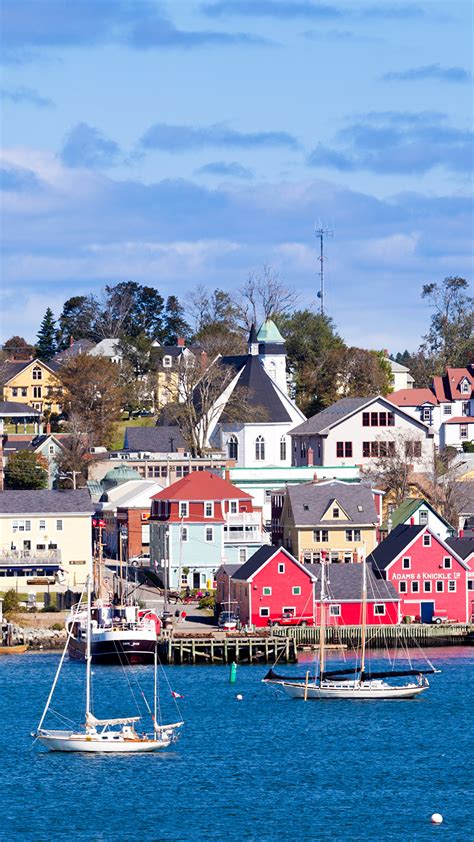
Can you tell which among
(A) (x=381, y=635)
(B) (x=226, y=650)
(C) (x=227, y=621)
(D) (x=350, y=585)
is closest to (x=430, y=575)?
(D) (x=350, y=585)

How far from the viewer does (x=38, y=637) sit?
309 ft

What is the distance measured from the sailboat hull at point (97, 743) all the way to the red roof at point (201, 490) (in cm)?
4325

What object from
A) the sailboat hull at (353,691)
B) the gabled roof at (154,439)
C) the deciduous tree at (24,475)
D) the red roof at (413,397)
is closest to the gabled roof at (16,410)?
Answer: the gabled roof at (154,439)

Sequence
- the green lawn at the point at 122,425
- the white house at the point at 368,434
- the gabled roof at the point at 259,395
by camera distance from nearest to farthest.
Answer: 1. the white house at the point at 368,434
2. the gabled roof at the point at 259,395
3. the green lawn at the point at 122,425

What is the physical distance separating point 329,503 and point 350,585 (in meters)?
10.5

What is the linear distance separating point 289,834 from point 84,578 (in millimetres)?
51498

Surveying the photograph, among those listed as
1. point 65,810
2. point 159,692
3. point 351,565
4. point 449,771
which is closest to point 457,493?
point 351,565

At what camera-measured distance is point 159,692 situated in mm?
80625

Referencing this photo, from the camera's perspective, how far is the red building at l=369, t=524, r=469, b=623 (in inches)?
3861

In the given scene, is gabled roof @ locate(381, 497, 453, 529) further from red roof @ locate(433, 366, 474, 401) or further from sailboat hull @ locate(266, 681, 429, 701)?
red roof @ locate(433, 366, 474, 401)

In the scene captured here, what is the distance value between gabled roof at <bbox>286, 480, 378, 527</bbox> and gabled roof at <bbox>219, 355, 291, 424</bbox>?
94.5 feet

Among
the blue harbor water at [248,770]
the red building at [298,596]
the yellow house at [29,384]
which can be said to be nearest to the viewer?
the blue harbor water at [248,770]

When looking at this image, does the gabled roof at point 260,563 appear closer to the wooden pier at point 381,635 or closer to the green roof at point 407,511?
the wooden pier at point 381,635

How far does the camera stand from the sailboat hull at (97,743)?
215 ft
